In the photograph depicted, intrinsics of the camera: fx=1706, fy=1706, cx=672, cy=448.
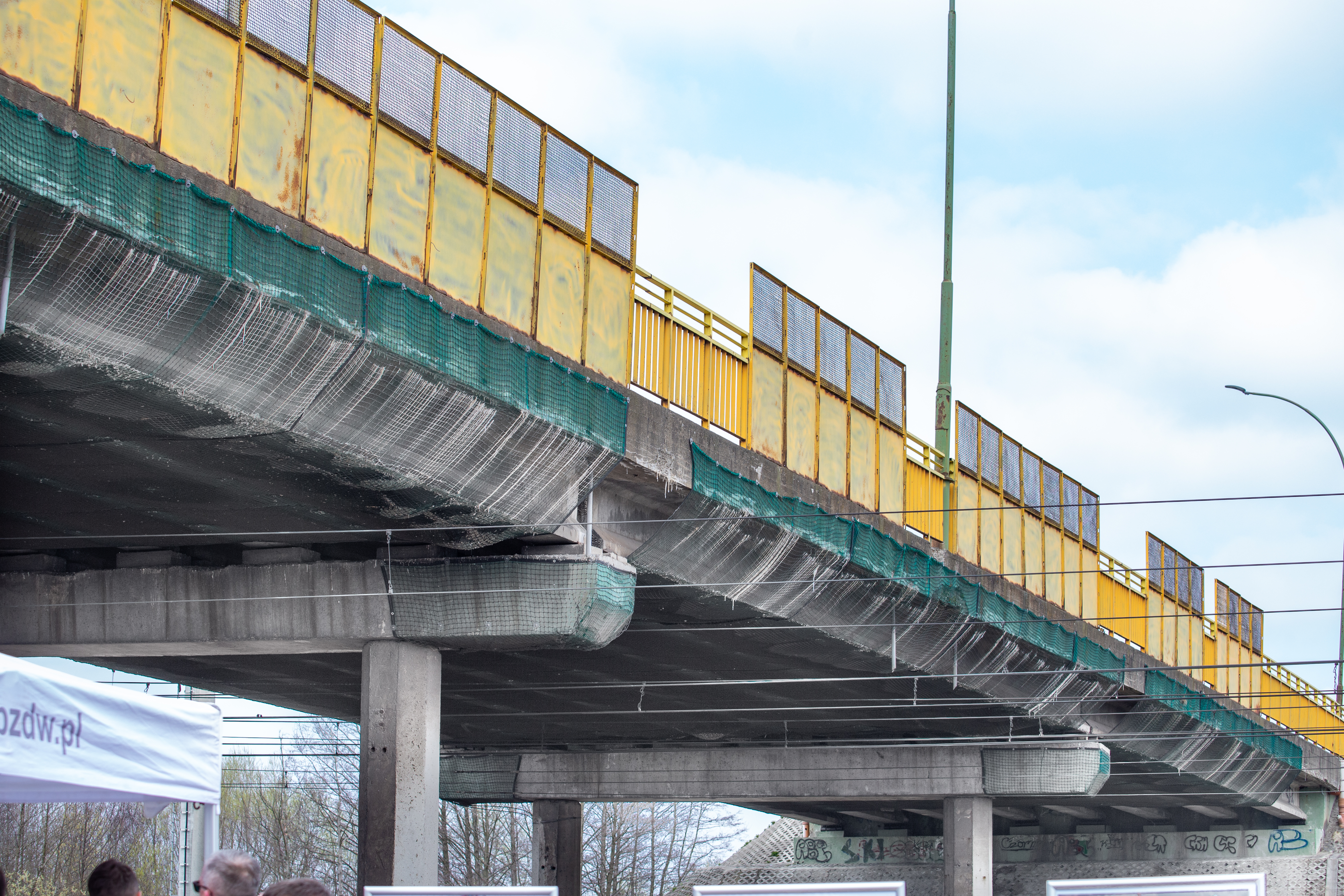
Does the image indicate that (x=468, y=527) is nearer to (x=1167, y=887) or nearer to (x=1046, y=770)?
(x=1167, y=887)

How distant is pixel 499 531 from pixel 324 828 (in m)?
54.4

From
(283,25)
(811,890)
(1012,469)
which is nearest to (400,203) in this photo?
(283,25)

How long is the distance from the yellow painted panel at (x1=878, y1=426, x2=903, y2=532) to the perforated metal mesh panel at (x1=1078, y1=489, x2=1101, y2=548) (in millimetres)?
7190

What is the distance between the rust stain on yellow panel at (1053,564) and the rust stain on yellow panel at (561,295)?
13.2 m

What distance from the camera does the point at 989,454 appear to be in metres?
25.6

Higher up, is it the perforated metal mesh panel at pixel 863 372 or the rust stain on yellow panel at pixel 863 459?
the perforated metal mesh panel at pixel 863 372

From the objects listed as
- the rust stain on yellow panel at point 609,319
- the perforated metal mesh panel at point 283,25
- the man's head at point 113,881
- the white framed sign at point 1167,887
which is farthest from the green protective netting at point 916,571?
the man's head at point 113,881

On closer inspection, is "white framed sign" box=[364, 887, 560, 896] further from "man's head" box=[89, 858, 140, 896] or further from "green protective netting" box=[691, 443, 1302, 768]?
"green protective netting" box=[691, 443, 1302, 768]

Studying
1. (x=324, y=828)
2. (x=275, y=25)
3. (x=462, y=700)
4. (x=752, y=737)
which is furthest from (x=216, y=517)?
(x=324, y=828)

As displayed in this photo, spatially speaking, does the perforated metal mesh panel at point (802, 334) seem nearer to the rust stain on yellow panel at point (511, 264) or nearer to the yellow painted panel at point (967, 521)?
the yellow painted panel at point (967, 521)

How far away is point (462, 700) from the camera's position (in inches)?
1134

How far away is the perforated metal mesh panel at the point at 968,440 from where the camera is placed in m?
24.6

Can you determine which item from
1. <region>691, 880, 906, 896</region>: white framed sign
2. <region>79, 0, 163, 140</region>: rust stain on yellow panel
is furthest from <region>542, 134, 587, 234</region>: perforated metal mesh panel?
<region>691, 880, 906, 896</region>: white framed sign

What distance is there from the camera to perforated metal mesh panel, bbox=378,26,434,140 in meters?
13.8
